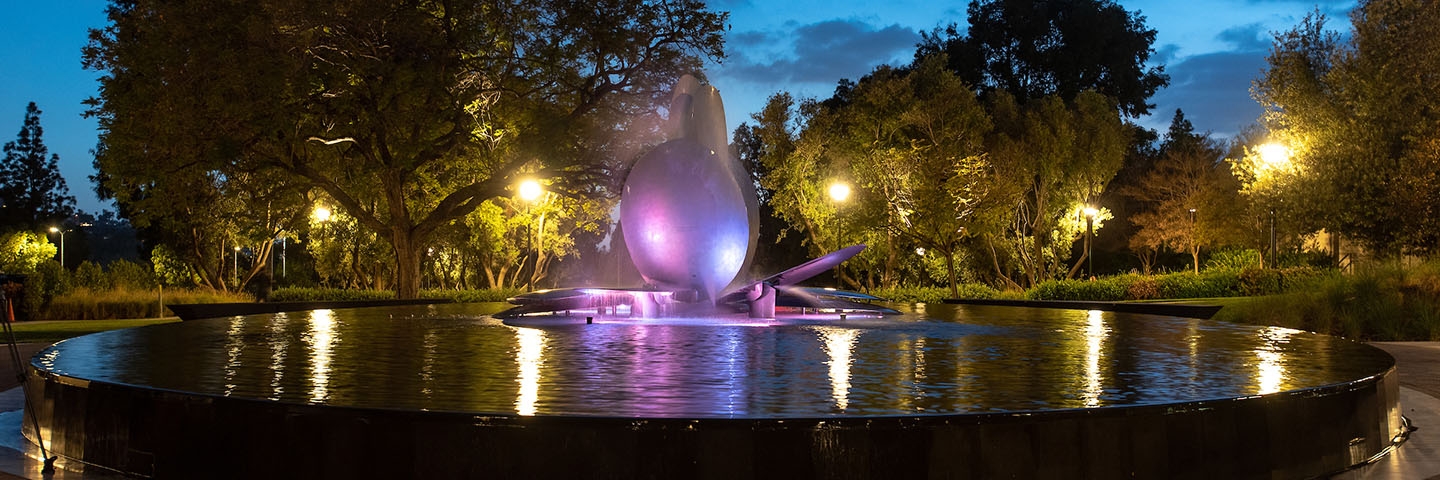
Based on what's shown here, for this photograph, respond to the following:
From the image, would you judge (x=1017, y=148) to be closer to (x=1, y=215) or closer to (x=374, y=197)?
(x=374, y=197)

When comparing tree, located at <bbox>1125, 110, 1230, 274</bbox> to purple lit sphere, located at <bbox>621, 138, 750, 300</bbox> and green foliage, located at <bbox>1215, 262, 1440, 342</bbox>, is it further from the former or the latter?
purple lit sphere, located at <bbox>621, 138, 750, 300</bbox>

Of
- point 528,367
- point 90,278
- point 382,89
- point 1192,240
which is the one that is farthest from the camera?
point 1192,240

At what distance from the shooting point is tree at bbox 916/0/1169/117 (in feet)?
226

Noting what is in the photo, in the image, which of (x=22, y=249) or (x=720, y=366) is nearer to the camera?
(x=720, y=366)

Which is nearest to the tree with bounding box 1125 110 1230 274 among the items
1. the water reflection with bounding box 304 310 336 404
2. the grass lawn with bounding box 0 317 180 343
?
the grass lawn with bounding box 0 317 180 343

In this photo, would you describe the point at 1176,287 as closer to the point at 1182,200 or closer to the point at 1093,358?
the point at 1182,200

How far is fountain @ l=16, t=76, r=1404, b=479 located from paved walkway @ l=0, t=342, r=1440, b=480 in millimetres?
164

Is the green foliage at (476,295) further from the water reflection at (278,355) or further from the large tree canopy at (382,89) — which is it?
the water reflection at (278,355)

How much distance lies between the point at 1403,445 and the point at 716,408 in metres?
5.72

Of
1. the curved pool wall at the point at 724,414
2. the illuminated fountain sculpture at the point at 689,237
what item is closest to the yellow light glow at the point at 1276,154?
the illuminated fountain sculpture at the point at 689,237

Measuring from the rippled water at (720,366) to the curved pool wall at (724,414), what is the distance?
5 cm

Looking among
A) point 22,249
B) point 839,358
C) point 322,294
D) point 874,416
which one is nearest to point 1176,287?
point 322,294

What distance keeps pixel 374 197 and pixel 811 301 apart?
943 inches

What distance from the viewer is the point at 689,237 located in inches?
758
